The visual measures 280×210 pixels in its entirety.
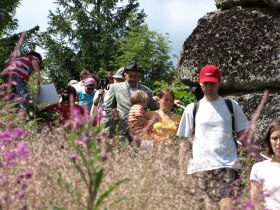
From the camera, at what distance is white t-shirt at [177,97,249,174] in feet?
18.0

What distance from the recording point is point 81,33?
35.5 m

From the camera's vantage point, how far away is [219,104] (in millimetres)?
5672

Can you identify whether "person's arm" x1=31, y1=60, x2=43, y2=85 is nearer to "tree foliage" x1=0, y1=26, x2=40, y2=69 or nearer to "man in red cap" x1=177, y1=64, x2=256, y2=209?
"man in red cap" x1=177, y1=64, x2=256, y2=209

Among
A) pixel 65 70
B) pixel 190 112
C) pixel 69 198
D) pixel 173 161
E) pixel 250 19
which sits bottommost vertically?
pixel 69 198

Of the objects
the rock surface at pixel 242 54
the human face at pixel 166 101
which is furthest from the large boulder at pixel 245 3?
the human face at pixel 166 101

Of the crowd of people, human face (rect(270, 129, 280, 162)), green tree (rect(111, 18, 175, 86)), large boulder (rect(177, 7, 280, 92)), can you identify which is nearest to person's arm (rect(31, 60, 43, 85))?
the crowd of people

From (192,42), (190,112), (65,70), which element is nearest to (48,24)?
(65,70)

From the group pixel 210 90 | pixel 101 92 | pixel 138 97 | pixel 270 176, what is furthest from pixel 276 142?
pixel 101 92

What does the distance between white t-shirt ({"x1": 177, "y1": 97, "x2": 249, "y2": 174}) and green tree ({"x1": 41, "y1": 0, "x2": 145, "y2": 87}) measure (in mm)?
28465

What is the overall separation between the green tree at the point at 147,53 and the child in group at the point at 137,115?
21531mm

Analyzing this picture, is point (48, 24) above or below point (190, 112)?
above

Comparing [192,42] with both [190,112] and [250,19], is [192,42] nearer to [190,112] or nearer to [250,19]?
[250,19]

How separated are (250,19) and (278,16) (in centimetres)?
36

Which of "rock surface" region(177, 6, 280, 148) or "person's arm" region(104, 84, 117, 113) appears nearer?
"person's arm" region(104, 84, 117, 113)
